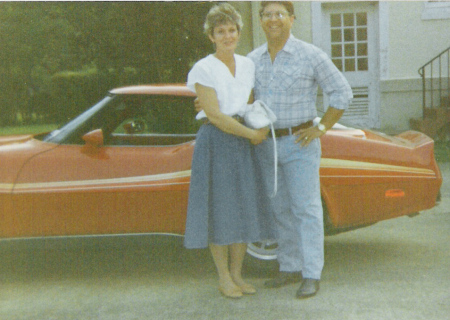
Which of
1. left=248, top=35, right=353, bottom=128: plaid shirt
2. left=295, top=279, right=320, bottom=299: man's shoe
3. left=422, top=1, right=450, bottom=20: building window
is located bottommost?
left=295, top=279, right=320, bottom=299: man's shoe

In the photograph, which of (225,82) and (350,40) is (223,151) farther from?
(350,40)

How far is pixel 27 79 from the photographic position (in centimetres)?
2266

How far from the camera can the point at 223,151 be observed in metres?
4.12

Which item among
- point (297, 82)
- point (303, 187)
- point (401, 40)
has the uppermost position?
point (401, 40)

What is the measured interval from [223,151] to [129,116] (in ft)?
3.64

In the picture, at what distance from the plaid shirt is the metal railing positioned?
8626mm

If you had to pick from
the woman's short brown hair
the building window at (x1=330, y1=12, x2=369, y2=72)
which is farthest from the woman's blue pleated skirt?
the building window at (x1=330, y1=12, x2=369, y2=72)

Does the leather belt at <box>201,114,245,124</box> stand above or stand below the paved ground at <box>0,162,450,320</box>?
above

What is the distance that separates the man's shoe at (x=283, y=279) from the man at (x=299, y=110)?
0.19 m

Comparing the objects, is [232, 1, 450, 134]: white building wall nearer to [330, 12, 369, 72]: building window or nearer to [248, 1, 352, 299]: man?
[330, 12, 369, 72]: building window

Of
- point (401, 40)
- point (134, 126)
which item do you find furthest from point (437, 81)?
point (134, 126)

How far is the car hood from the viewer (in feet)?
14.8

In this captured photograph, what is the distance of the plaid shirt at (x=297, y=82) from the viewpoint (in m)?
4.15

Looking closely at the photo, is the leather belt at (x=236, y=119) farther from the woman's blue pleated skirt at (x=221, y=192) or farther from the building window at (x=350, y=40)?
the building window at (x=350, y=40)
